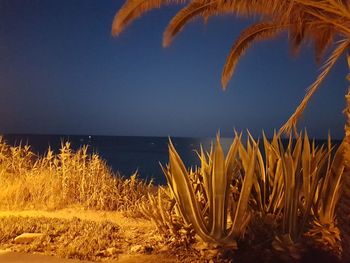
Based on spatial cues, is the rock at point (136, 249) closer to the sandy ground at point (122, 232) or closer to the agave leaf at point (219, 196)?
the sandy ground at point (122, 232)

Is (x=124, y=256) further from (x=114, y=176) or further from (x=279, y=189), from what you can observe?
(x=114, y=176)

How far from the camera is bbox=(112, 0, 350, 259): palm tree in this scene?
555 cm

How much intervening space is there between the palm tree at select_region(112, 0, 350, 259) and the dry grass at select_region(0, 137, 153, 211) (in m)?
3.55

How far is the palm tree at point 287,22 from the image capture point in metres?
5.55

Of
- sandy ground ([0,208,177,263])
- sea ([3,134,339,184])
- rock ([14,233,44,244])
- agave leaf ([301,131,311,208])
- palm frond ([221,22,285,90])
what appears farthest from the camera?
sea ([3,134,339,184])

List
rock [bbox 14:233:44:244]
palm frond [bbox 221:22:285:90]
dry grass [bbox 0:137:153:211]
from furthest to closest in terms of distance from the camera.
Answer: dry grass [bbox 0:137:153:211] < palm frond [bbox 221:22:285:90] < rock [bbox 14:233:44:244]

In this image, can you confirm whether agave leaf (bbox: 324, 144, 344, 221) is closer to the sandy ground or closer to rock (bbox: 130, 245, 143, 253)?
the sandy ground

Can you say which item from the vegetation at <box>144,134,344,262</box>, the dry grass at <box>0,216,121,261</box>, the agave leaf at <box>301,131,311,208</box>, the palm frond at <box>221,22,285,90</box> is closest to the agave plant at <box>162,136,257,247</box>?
the vegetation at <box>144,134,344,262</box>

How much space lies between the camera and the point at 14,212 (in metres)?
8.93

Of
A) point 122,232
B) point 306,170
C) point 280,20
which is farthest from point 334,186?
point 122,232

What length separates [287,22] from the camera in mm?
6637

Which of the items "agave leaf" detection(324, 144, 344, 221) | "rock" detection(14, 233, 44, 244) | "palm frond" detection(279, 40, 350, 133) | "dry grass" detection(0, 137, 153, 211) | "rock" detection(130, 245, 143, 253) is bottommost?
"rock" detection(14, 233, 44, 244)

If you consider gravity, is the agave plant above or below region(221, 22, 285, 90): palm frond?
below

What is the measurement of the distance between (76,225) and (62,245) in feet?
3.80
